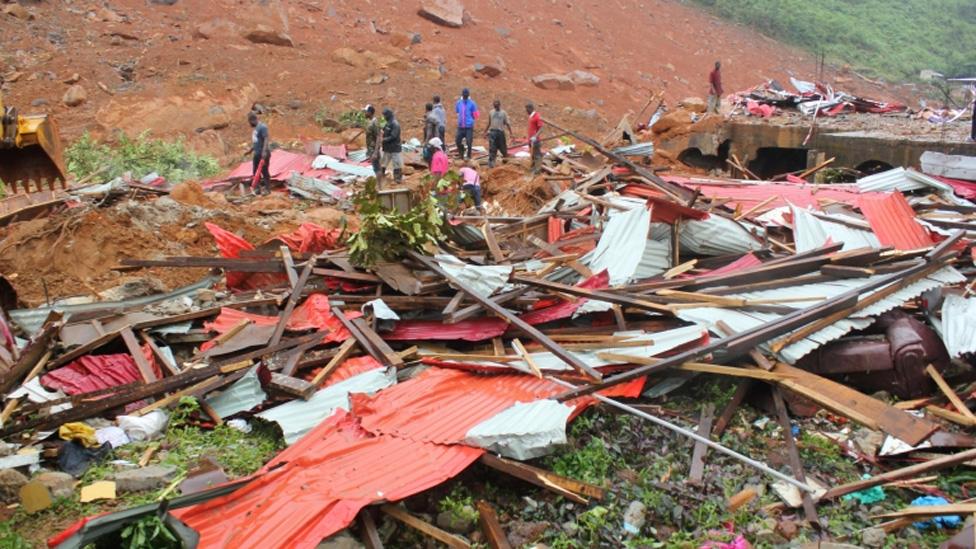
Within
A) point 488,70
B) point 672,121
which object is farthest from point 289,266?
point 488,70

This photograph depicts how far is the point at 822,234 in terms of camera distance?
827cm

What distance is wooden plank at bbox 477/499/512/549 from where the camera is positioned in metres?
4.62

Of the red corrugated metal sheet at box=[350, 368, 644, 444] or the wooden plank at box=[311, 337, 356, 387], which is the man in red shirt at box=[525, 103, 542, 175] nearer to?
the wooden plank at box=[311, 337, 356, 387]

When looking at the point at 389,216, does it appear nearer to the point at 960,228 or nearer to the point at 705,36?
the point at 960,228

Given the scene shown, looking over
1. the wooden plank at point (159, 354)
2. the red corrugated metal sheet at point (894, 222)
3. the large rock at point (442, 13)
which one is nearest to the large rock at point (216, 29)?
the large rock at point (442, 13)

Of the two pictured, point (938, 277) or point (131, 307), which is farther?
point (131, 307)

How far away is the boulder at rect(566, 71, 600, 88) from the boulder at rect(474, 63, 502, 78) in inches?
105

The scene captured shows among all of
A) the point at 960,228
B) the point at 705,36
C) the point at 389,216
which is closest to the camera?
the point at 389,216

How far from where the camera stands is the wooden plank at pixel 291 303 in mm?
6938

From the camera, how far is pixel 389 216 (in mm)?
7523

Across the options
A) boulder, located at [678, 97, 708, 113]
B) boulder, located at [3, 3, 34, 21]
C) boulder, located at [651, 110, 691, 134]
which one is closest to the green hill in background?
boulder, located at [678, 97, 708, 113]

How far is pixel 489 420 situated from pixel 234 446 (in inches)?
72.3

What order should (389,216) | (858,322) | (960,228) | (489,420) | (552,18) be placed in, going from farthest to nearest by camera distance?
(552,18)
(960,228)
(389,216)
(858,322)
(489,420)

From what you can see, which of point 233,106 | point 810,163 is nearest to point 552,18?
point 233,106
